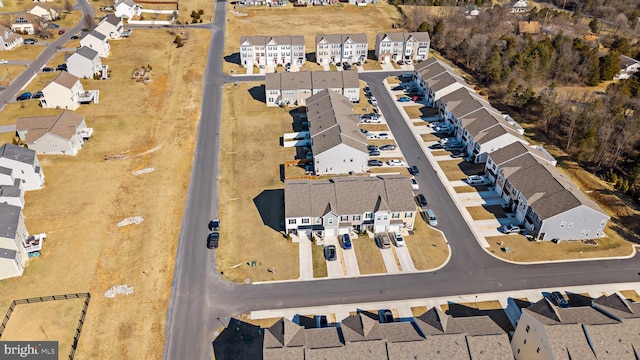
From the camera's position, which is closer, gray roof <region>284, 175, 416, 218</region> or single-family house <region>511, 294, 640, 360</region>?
single-family house <region>511, 294, 640, 360</region>

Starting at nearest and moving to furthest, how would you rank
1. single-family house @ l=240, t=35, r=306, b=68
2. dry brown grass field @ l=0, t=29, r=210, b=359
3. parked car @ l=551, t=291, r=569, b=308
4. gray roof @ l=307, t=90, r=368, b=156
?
dry brown grass field @ l=0, t=29, r=210, b=359, parked car @ l=551, t=291, r=569, b=308, gray roof @ l=307, t=90, r=368, b=156, single-family house @ l=240, t=35, r=306, b=68

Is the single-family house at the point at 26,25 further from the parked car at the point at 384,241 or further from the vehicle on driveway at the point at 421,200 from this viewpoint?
the parked car at the point at 384,241

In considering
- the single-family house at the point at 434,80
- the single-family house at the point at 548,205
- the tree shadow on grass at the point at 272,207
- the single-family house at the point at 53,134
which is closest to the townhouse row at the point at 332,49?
the single-family house at the point at 434,80

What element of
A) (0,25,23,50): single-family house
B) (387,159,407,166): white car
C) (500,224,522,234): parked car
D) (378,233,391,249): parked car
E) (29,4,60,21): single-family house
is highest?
(29,4,60,21): single-family house

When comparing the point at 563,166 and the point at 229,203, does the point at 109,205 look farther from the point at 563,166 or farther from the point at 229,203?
the point at 563,166

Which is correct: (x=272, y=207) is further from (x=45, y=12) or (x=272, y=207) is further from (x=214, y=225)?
(x=45, y=12)

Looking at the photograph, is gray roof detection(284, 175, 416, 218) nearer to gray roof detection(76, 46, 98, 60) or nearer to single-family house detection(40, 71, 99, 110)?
single-family house detection(40, 71, 99, 110)

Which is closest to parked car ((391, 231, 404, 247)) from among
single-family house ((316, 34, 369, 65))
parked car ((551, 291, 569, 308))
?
parked car ((551, 291, 569, 308))
